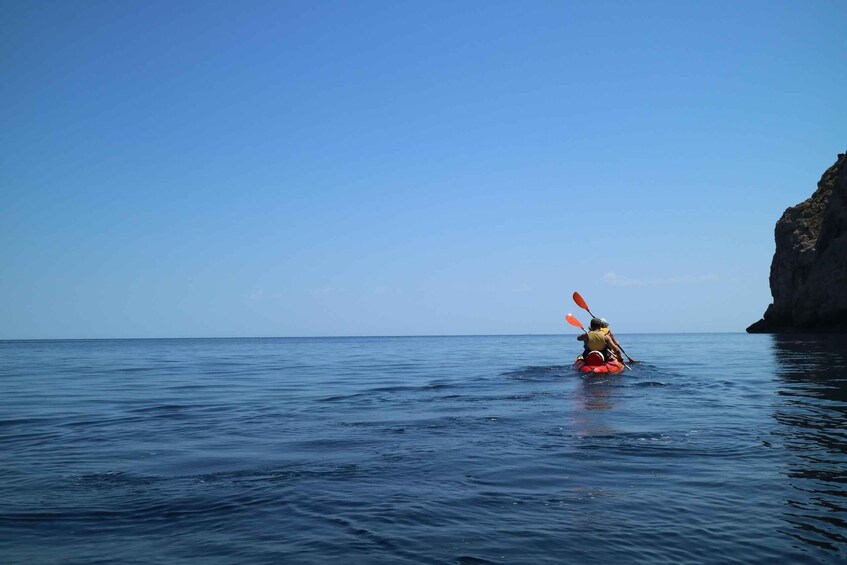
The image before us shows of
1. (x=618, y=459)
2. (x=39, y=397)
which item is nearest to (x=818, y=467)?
(x=618, y=459)

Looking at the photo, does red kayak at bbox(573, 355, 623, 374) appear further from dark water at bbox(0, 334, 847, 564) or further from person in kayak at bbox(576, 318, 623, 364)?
dark water at bbox(0, 334, 847, 564)

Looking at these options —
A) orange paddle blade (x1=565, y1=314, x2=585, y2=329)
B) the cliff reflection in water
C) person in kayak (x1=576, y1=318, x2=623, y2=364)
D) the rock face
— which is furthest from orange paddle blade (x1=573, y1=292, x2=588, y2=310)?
the rock face

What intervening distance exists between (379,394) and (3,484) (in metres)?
10.4

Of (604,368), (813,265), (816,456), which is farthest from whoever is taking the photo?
(813,265)

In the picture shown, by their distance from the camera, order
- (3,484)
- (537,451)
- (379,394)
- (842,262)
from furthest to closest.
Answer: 1. (842,262)
2. (379,394)
3. (537,451)
4. (3,484)

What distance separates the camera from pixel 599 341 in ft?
66.9

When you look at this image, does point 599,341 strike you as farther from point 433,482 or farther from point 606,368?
point 433,482

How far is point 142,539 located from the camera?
503 centimetres

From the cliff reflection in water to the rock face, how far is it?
40733 mm

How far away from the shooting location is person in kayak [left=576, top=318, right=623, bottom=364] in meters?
20.4

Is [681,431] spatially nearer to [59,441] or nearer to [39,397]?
[59,441]

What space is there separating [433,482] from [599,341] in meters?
14.8

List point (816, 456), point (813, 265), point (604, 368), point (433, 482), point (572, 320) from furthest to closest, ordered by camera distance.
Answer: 1. point (813, 265)
2. point (572, 320)
3. point (604, 368)
4. point (816, 456)
5. point (433, 482)

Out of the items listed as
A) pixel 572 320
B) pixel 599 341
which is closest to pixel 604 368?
pixel 599 341
